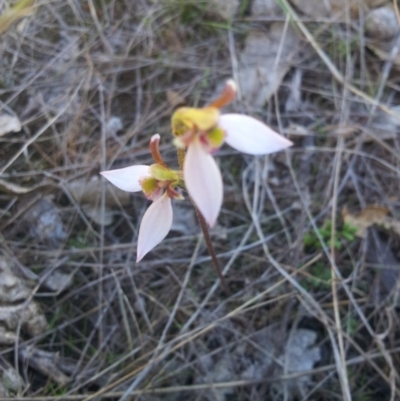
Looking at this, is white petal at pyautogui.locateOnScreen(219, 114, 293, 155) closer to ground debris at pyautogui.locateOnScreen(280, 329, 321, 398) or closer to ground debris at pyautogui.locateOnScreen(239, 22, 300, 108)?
ground debris at pyautogui.locateOnScreen(280, 329, 321, 398)

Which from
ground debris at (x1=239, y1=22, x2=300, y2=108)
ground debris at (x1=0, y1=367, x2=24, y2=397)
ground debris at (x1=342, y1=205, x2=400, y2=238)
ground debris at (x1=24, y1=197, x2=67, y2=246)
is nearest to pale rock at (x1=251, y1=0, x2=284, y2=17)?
ground debris at (x1=239, y1=22, x2=300, y2=108)

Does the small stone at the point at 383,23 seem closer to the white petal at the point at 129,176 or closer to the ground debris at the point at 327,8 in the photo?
the ground debris at the point at 327,8

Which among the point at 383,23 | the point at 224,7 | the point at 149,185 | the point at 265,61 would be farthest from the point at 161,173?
the point at 383,23

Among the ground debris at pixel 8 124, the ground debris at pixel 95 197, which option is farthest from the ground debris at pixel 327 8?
the ground debris at pixel 8 124

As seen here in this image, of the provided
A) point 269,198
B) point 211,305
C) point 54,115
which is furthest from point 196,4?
point 211,305

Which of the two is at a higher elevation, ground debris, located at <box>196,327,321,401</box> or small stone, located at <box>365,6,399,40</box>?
small stone, located at <box>365,6,399,40</box>

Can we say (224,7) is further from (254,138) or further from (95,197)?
(254,138)

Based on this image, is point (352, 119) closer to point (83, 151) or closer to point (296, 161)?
point (296, 161)
